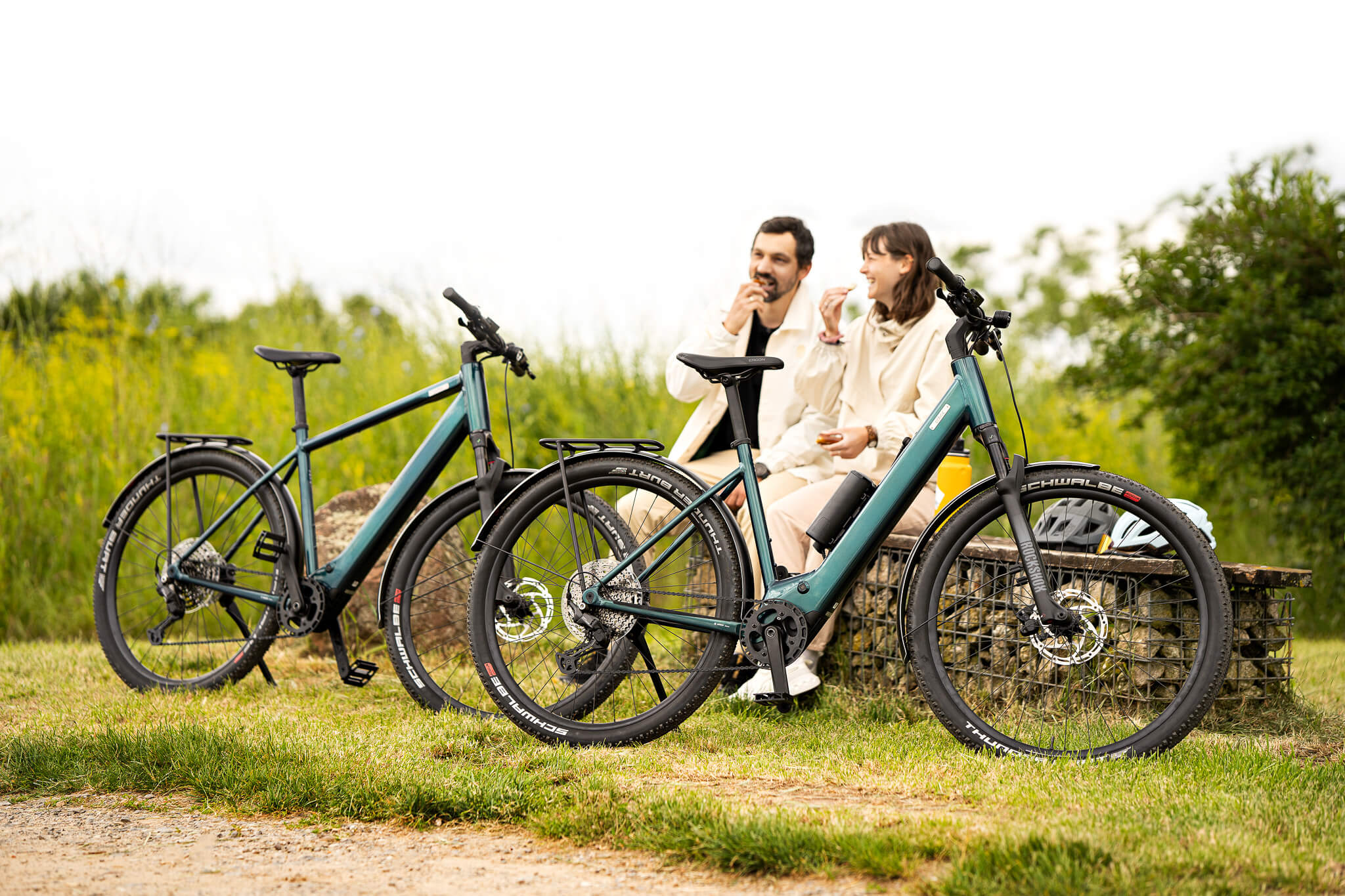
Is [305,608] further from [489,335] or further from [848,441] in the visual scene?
[848,441]

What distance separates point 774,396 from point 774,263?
0.51 m

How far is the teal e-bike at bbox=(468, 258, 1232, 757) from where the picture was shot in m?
3.07

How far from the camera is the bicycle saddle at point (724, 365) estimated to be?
3348 mm

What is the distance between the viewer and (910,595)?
10.7 ft

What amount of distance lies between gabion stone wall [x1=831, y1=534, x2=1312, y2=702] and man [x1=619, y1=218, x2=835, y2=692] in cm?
58

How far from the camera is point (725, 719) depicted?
373cm

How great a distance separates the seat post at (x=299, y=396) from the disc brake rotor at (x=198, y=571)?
1.90 feet

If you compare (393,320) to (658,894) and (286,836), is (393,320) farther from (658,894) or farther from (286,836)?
(658,894)

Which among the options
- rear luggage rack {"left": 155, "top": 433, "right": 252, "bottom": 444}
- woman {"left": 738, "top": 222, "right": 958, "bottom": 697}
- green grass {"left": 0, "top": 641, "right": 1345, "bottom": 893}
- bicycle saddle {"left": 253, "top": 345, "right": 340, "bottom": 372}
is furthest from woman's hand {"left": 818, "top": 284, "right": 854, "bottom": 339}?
rear luggage rack {"left": 155, "top": 433, "right": 252, "bottom": 444}

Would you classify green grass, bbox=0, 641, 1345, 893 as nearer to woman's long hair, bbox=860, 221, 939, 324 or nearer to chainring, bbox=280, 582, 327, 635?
chainring, bbox=280, 582, 327, 635

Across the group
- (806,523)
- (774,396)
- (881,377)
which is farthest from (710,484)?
(881,377)

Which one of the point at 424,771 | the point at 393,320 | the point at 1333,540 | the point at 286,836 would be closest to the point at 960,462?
the point at 424,771

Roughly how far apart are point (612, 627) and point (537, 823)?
879 millimetres

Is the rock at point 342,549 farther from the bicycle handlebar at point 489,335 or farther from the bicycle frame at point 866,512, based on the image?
the bicycle frame at point 866,512
